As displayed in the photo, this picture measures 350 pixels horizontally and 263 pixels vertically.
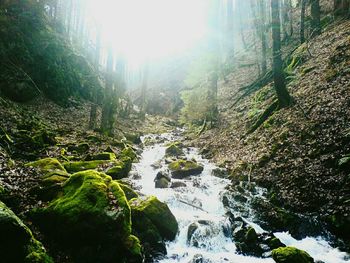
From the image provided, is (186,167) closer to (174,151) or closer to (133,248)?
(174,151)

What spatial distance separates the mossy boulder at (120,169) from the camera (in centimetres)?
1133

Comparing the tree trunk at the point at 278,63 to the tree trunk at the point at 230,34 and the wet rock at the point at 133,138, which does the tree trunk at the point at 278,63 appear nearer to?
the wet rock at the point at 133,138

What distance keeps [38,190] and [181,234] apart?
406cm

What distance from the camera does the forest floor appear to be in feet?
29.5

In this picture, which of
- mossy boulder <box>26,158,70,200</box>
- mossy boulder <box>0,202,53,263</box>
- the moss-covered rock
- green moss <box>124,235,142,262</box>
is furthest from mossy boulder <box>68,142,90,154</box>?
mossy boulder <box>0,202,53,263</box>

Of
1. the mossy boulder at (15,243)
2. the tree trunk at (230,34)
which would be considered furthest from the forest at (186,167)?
the tree trunk at (230,34)

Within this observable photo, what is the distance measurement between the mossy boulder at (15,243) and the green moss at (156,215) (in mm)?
3253

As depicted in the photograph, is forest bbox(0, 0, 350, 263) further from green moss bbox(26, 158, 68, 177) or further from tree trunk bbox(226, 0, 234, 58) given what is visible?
tree trunk bbox(226, 0, 234, 58)

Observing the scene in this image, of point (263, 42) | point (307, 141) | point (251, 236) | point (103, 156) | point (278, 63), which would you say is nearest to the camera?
point (251, 236)

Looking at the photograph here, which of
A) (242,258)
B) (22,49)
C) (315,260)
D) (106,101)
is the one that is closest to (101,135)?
(106,101)

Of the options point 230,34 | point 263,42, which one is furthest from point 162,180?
point 230,34

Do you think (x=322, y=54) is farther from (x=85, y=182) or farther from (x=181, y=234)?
(x=85, y=182)

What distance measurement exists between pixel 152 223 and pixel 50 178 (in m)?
2.89

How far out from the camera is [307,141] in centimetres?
1086
